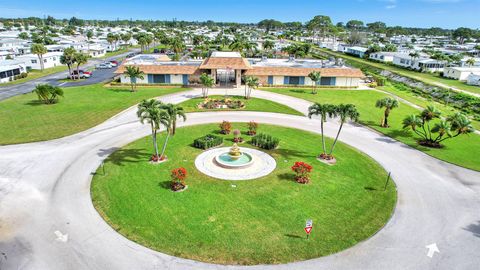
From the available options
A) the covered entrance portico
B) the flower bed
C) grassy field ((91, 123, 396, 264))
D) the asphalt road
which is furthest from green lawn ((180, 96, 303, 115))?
the asphalt road

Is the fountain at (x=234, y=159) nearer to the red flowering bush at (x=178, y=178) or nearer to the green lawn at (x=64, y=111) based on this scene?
the red flowering bush at (x=178, y=178)

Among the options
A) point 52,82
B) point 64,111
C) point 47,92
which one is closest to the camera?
point 64,111

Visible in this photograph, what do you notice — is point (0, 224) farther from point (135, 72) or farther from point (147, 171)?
point (135, 72)

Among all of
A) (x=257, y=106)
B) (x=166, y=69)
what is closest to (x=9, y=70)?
(x=166, y=69)

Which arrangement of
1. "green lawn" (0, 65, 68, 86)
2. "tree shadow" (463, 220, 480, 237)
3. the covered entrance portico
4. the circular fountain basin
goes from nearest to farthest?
"tree shadow" (463, 220, 480, 237), the circular fountain basin, the covered entrance portico, "green lawn" (0, 65, 68, 86)

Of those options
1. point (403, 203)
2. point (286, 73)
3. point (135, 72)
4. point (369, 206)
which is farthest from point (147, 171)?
point (286, 73)

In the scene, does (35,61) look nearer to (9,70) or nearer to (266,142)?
(9,70)

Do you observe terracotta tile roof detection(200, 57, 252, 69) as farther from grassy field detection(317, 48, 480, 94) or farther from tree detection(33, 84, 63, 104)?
grassy field detection(317, 48, 480, 94)
